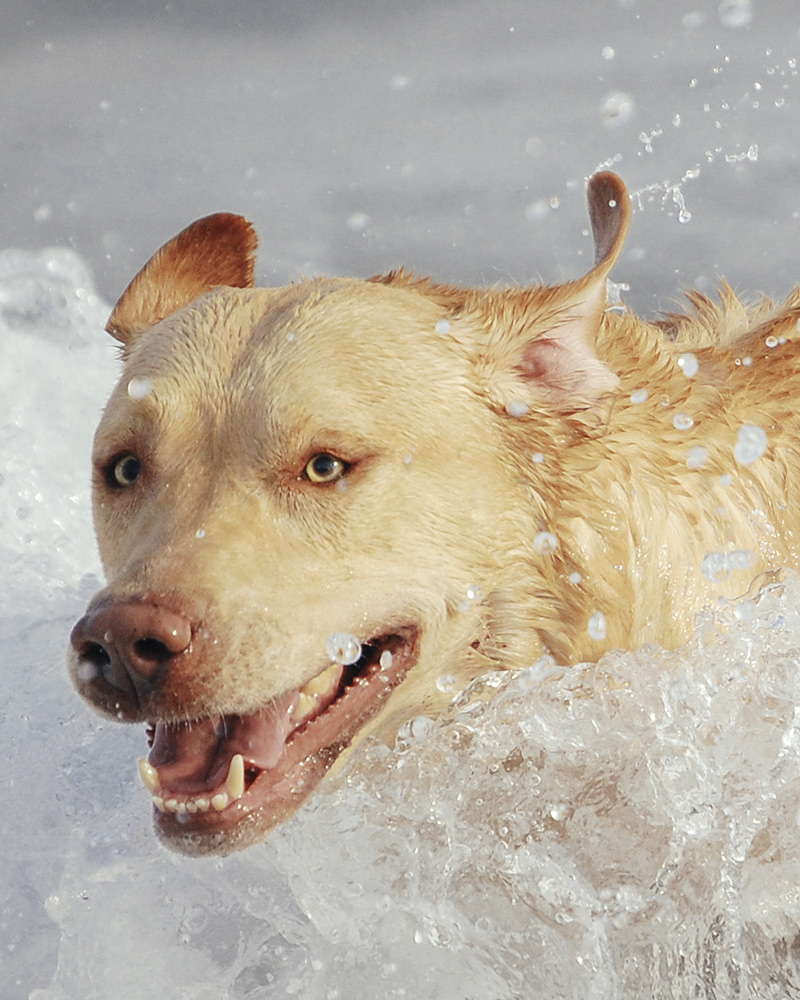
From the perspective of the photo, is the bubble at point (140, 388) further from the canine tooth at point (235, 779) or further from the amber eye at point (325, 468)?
the canine tooth at point (235, 779)

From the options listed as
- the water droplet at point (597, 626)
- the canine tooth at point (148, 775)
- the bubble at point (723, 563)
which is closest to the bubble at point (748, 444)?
the bubble at point (723, 563)

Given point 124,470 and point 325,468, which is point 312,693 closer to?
point 325,468

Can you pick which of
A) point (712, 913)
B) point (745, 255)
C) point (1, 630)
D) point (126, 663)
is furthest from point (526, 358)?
point (745, 255)

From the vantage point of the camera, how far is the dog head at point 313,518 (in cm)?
271

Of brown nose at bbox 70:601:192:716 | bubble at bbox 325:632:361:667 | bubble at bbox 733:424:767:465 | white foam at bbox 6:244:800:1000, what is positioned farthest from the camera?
bubble at bbox 733:424:767:465

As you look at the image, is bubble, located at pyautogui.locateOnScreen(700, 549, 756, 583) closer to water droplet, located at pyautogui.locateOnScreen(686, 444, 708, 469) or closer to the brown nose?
water droplet, located at pyautogui.locateOnScreen(686, 444, 708, 469)

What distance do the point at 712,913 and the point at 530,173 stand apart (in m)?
5.68

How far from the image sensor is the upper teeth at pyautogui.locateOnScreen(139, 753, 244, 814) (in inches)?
110

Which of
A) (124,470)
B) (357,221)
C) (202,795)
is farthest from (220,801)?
(357,221)

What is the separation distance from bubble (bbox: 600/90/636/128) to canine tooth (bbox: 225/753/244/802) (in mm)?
5907

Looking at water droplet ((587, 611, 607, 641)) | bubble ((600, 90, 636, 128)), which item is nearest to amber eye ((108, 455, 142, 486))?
water droplet ((587, 611, 607, 641))

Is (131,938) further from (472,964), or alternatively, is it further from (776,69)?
(776,69)

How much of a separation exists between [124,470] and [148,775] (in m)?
0.82

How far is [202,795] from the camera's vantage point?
9.27 ft
